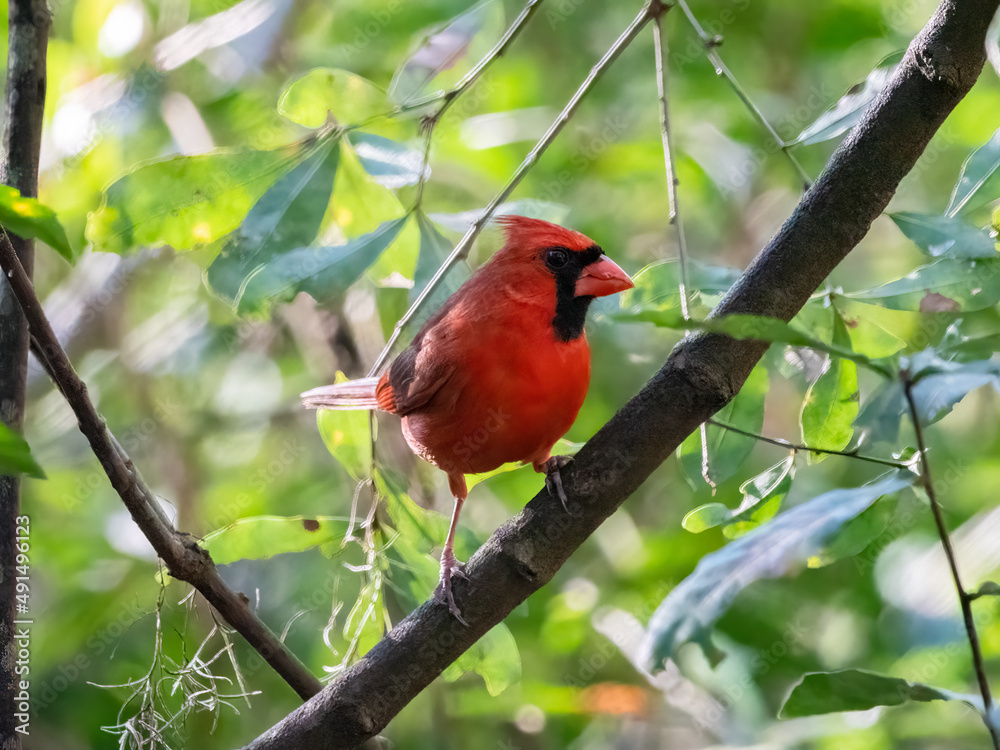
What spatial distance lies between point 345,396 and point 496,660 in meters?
0.81

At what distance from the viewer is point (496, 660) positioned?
1.90 meters

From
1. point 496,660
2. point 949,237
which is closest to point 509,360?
Result: point 496,660

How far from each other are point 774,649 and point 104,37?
3.09 meters

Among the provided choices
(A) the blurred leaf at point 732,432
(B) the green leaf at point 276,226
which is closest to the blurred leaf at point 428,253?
(B) the green leaf at point 276,226

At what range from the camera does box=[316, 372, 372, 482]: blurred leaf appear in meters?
2.09

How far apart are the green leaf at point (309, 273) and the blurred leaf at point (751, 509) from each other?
831mm

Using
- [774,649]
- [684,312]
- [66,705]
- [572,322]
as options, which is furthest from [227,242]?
[66,705]

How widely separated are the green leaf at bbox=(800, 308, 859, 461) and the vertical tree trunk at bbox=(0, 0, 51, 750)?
1.44 metres

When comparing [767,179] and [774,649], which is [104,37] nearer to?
[767,179]

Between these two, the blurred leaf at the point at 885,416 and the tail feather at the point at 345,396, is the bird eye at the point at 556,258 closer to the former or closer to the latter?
the tail feather at the point at 345,396

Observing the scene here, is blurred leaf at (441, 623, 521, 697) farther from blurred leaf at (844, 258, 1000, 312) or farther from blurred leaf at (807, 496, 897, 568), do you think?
blurred leaf at (844, 258, 1000, 312)

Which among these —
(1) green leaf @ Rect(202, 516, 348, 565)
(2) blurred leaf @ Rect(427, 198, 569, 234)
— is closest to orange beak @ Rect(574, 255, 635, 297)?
(2) blurred leaf @ Rect(427, 198, 569, 234)

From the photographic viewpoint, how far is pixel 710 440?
174 centimetres

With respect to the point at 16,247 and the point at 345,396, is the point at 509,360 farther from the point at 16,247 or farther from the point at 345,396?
the point at 16,247
